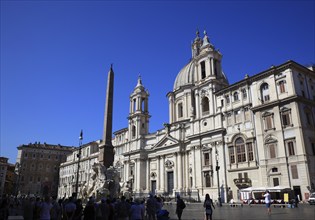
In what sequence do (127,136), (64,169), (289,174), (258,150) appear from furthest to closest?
(64,169) < (127,136) < (258,150) < (289,174)

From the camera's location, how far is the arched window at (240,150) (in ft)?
109

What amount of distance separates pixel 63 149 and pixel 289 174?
77529 mm

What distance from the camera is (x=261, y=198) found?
93.4ft

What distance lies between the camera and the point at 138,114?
54219mm

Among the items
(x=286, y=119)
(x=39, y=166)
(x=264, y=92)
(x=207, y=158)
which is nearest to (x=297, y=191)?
(x=286, y=119)

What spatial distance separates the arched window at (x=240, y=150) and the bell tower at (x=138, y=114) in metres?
23.0

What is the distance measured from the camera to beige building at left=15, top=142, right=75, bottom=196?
264ft

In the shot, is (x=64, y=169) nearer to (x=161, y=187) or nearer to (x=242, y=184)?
(x=161, y=187)

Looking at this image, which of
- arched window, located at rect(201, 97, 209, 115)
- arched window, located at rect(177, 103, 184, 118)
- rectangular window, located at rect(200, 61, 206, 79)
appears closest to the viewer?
arched window, located at rect(201, 97, 209, 115)

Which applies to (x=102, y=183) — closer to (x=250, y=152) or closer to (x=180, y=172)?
(x=250, y=152)

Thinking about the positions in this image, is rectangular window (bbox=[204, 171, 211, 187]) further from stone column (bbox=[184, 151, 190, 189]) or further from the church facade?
stone column (bbox=[184, 151, 190, 189])

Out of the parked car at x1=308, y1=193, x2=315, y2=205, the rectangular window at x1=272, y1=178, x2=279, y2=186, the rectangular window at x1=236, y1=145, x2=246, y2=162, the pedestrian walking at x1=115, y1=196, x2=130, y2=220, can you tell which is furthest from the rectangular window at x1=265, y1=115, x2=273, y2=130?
the pedestrian walking at x1=115, y1=196, x2=130, y2=220

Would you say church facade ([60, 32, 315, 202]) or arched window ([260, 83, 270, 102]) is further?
arched window ([260, 83, 270, 102])

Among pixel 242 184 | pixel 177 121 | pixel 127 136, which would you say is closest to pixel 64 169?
pixel 127 136
